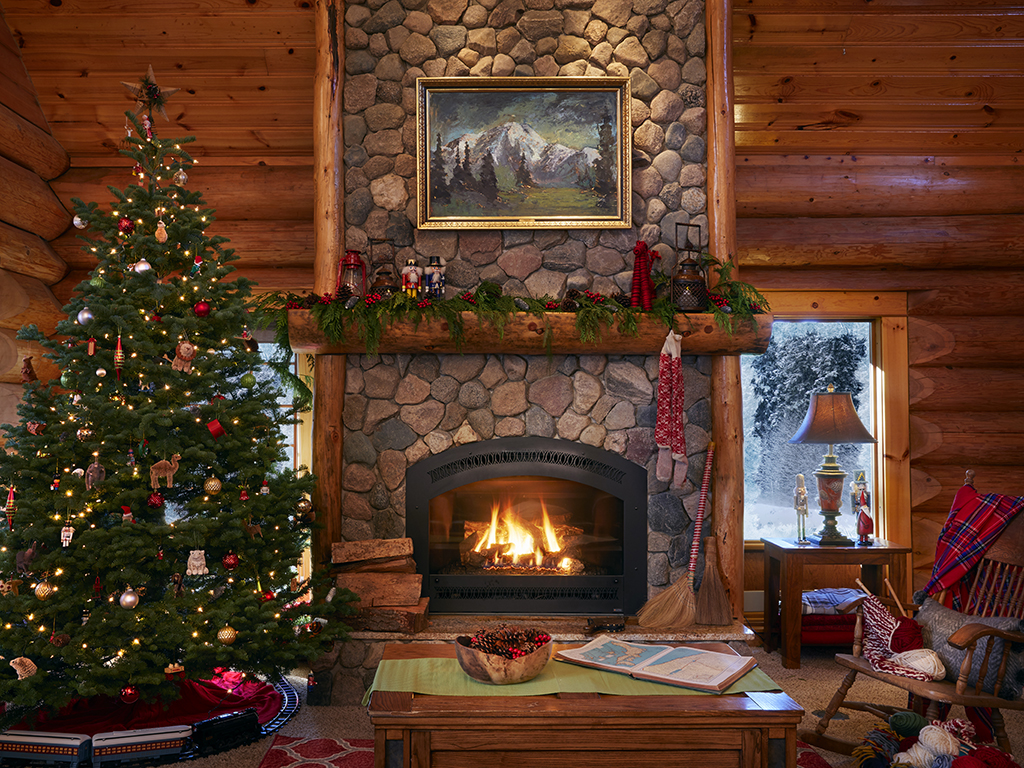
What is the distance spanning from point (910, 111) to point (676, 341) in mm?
2282

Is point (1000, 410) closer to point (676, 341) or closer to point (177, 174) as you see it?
point (676, 341)

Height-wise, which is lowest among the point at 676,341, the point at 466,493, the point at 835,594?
the point at 835,594

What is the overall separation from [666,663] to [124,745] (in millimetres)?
2070

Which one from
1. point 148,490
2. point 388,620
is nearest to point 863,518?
point 388,620

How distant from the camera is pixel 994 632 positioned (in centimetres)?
260

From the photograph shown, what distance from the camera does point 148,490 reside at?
300 cm

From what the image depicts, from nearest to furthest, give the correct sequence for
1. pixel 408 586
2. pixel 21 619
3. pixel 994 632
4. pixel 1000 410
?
1. pixel 994 632
2. pixel 21 619
3. pixel 408 586
4. pixel 1000 410

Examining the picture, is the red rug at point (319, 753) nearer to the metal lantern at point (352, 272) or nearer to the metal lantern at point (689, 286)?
the metal lantern at point (352, 272)

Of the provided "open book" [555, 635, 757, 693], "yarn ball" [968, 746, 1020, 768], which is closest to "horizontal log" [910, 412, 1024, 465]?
"yarn ball" [968, 746, 1020, 768]

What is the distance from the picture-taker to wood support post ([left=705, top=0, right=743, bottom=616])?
12.5 ft

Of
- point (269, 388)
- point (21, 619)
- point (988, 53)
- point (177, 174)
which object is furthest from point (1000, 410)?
point (21, 619)

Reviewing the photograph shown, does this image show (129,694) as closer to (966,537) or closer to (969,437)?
(966,537)

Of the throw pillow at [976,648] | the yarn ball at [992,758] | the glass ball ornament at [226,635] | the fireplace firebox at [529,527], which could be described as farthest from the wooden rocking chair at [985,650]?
the glass ball ornament at [226,635]

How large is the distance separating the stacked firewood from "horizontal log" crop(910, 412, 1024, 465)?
3.34 meters
